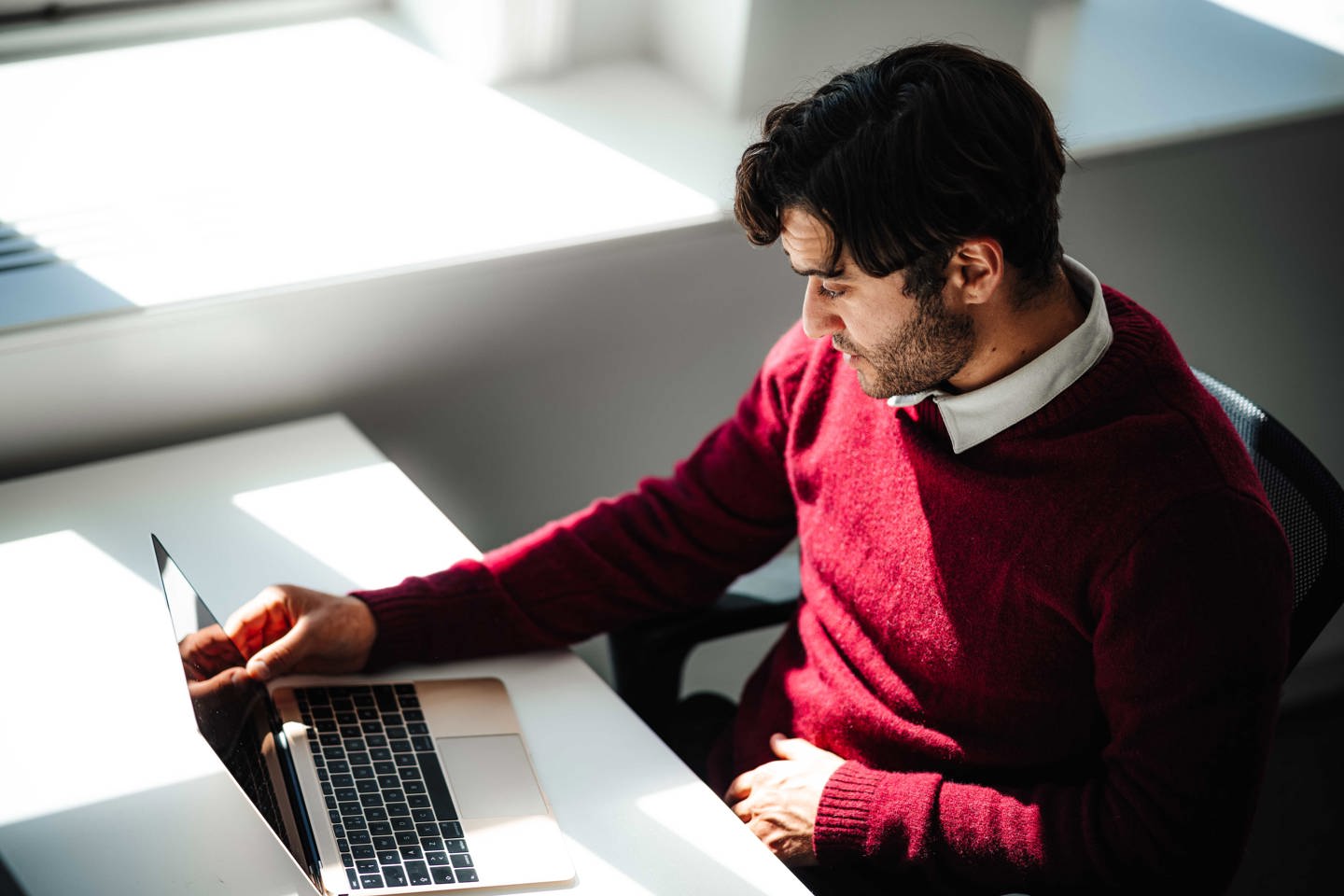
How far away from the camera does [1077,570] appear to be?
1.12 metres

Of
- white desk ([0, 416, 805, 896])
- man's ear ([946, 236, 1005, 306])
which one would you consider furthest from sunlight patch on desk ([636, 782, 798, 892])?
man's ear ([946, 236, 1005, 306])

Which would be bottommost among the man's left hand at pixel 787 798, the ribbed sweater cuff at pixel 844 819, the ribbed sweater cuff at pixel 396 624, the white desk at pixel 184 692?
the man's left hand at pixel 787 798

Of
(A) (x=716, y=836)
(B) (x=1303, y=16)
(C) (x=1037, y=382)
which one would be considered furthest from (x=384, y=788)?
(B) (x=1303, y=16)

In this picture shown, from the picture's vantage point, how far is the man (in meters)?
1.05

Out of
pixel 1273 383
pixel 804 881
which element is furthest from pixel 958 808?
pixel 1273 383

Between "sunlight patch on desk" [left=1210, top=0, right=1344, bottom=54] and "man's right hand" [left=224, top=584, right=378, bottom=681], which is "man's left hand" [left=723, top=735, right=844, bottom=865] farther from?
"sunlight patch on desk" [left=1210, top=0, right=1344, bottom=54]

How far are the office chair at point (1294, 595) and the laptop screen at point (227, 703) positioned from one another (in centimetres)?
41

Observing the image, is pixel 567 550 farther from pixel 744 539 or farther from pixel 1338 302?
pixel 1338 302

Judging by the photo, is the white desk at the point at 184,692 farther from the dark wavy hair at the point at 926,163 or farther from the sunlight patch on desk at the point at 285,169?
the dark wavy hair at the point at 926,163

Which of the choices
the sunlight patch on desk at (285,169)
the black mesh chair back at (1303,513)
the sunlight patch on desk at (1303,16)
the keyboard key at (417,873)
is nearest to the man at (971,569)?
the black mesh chair back at (1303,513)

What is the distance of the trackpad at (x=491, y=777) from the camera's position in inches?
44.1

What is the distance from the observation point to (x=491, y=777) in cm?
115

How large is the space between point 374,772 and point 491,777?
0.32 ft

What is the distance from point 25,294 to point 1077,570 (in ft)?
3.73
